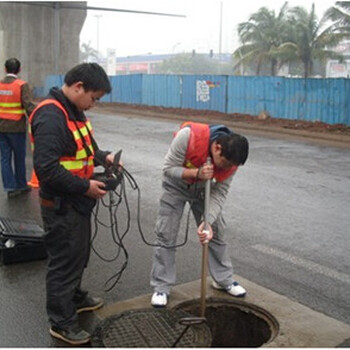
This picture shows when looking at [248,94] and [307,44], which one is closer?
[248,94]

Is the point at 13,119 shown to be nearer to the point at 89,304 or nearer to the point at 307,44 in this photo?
the point at 89,304

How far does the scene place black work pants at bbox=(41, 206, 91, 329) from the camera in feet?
11.2

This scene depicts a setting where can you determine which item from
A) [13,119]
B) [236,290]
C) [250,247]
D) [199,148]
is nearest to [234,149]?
[199,148]

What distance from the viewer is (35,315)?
12.8 ft

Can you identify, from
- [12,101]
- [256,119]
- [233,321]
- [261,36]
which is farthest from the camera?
[261,36]

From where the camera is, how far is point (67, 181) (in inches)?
127

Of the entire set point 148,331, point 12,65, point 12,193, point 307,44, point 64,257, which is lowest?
point 148,331

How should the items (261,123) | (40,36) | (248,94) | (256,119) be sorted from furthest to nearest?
(40,36) < (248,94) < (256,119) < (261,123)

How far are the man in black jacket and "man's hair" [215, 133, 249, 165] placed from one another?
0.81 metres

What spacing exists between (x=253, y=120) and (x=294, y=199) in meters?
13.0

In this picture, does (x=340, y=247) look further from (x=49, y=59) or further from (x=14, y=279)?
(x=49, y=59)

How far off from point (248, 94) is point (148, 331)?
18312 mm

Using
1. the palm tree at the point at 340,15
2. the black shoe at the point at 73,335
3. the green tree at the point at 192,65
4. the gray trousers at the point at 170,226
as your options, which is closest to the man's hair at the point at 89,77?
the gray trousers at the point at 170,226

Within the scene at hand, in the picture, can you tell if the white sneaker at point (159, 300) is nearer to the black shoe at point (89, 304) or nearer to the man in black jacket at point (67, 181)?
the black shoe at point (89, 304)
